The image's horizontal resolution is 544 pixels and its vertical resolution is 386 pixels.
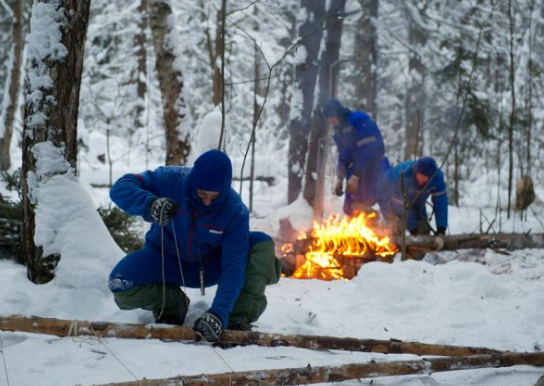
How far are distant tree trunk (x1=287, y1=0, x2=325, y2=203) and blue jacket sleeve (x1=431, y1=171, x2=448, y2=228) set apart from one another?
349 cm

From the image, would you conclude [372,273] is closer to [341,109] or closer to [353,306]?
[353,306]

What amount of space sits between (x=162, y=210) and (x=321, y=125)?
21.6ft

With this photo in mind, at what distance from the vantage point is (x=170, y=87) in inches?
294

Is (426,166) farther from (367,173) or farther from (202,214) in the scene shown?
(202,214)

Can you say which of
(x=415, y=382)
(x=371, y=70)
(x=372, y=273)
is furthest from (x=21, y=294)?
(x=371, y=70)

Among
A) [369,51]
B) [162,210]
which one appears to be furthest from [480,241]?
[369,51]

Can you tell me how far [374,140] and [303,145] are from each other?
243cm

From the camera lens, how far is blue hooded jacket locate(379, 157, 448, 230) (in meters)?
6.52

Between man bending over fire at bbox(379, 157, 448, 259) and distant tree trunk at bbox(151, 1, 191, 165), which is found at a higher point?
distant tree trunk at bbox(151, 1, 191, 165)

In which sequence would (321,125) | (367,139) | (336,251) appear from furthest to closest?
1. (321,125)
2. (367,139)
3. (336,251)

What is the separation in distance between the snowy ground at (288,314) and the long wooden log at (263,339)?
0.06 m

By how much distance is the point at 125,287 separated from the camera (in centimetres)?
326

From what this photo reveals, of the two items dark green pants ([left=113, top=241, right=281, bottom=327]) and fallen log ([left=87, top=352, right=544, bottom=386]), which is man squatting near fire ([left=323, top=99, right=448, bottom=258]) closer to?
dark green pants ([left=113, top=241, right=281, bottom=327])

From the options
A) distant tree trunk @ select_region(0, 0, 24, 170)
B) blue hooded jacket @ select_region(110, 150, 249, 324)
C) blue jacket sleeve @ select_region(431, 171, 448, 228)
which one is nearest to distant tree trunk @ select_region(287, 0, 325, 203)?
blue jacket sleeve @ select_region(431, 171, 448, 228)
